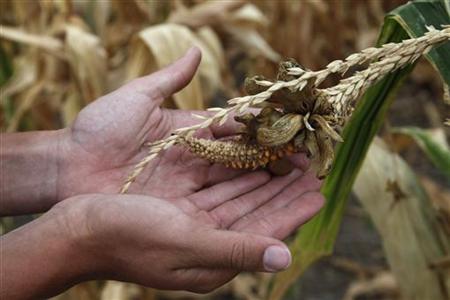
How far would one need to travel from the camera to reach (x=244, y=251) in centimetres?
102

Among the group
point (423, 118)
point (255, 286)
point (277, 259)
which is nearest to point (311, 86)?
point (277, 259)

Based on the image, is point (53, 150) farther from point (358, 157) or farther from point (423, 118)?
point (423, 118)

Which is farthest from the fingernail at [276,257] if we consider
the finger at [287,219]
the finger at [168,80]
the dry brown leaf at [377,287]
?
the dry brown leaf at [377,287]

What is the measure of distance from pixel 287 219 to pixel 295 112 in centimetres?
17

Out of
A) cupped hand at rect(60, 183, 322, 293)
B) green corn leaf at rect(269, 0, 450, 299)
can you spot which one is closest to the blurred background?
green corn leaf at rect(269, 0, 450, 299)

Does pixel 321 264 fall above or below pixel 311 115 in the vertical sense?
below

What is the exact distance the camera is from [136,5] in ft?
7.04

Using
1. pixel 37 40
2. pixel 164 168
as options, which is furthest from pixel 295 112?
pixel 37 40

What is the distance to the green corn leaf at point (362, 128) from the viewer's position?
1.11 metres

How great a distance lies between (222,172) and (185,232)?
0.26m

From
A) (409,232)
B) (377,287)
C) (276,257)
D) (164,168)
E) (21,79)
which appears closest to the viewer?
(276,257)

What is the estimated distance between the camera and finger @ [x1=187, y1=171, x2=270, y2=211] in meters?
1.22

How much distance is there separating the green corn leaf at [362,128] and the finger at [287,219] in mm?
105

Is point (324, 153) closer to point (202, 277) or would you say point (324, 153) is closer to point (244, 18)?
point (202, 277)
